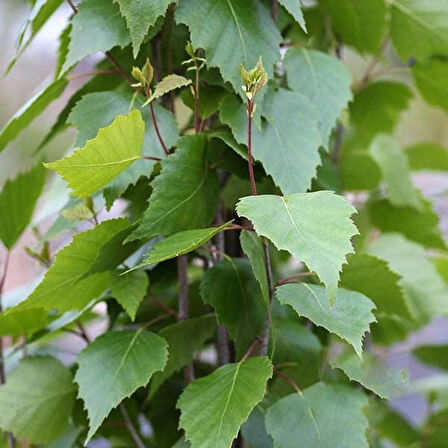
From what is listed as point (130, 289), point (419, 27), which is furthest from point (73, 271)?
point (419, 27)

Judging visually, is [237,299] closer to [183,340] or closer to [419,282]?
[183,340]

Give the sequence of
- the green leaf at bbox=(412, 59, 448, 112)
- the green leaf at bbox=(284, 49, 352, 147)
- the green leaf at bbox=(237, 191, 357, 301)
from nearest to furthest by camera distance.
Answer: the green leaf at bbox=(237, 191, 357, 301) → the green leaf at bbox=(284, 49, 352, 147) → the green leaf at bbox=(412, 59, 448, 112)

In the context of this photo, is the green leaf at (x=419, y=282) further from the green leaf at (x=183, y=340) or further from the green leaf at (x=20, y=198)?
the green leaf at (x=20, y=198)

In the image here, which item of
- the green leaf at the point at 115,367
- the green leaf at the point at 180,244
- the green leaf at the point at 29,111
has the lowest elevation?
the green leaf at the point at 115,367

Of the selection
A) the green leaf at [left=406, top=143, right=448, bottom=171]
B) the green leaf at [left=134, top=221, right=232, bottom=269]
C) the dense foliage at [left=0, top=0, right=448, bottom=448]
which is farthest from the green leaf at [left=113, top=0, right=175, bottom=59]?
the green leaf at [left=406, top=143, right=448, bottom=171]

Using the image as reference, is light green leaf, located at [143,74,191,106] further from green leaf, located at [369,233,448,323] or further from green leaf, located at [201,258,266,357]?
green leaf, located at [369,233,448,323]

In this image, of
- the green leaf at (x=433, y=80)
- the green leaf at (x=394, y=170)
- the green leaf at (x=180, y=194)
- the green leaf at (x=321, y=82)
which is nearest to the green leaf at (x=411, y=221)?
the green leaf at (x=394, y=170)
